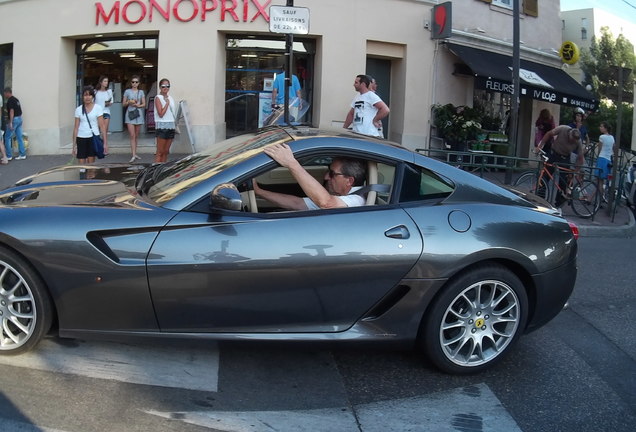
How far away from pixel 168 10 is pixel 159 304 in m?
11.7

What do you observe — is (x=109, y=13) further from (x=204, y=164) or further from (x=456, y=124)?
(x=204, y=164)

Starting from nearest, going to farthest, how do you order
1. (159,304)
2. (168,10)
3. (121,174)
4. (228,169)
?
(159,304), (228,169), (121,174), (168,10)

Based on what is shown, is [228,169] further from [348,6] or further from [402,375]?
[348,6]

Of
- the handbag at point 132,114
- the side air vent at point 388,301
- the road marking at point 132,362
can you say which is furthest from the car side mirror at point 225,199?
the handbag at point 132,114

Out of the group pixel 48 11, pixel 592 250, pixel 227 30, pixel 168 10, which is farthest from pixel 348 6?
pixel 592 250

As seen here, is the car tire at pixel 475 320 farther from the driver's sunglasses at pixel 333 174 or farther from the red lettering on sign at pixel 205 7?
the red lettering on sign at pixel 205 7

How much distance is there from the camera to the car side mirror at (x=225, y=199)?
3678 mm

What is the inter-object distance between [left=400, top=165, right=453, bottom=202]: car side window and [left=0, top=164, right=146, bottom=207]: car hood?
1.70 m

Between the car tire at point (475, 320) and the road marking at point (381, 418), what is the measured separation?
0.35 metres

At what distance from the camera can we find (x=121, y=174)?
16.3 ft

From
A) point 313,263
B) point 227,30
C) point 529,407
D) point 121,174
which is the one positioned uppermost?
point 227,30

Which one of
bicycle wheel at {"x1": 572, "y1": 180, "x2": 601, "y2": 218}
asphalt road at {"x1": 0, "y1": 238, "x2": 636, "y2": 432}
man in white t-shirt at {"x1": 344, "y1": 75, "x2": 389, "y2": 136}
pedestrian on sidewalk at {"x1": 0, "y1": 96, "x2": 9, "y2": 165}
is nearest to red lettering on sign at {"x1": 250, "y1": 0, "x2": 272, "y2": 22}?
man in white t-shirt at {"x1": 344, "y1": 75, "x2": 389, "y2": 136}

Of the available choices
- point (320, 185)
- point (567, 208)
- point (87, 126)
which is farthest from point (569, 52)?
point (320, 185)

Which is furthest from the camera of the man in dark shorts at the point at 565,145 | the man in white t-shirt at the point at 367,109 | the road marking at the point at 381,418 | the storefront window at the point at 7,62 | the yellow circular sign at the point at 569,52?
the yellow circular sign at the point at 569,52
